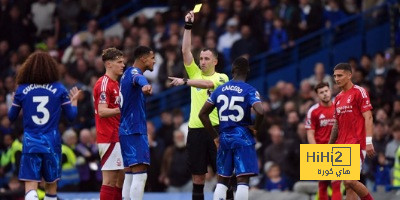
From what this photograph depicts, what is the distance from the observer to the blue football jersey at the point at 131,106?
734 inches

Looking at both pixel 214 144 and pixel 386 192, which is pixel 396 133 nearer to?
pixel 386 192

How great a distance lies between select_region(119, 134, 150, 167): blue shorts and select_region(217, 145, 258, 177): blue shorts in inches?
42.6

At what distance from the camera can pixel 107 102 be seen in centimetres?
→ 1912

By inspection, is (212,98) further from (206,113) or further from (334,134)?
(334,134)

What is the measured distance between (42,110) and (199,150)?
2741mm

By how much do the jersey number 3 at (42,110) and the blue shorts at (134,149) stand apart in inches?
44.2

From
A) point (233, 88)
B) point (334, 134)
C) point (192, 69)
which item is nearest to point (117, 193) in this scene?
point (192, 69)

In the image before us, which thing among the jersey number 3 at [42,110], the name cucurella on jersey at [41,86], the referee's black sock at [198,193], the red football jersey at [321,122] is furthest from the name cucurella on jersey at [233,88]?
the red football jersey at [321,122]

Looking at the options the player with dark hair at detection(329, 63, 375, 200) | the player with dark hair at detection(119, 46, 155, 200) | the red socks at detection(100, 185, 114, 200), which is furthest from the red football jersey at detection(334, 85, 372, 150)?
the red socks at detection(100, 185, 114, 200)

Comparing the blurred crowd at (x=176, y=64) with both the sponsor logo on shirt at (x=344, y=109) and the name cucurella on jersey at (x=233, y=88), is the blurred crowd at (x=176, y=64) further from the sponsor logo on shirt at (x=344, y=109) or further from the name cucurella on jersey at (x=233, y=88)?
the name cucurella on jersey at (x=233, y=88)

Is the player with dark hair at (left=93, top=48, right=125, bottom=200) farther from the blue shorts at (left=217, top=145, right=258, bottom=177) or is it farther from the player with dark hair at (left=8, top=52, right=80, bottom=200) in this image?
the blue shorts at (left=217, top=145, right=258, bottom=177)

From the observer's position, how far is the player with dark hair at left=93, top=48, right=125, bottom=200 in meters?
19.1

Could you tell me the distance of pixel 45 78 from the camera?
18438mm

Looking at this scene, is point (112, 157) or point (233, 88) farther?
point (112, 157)
